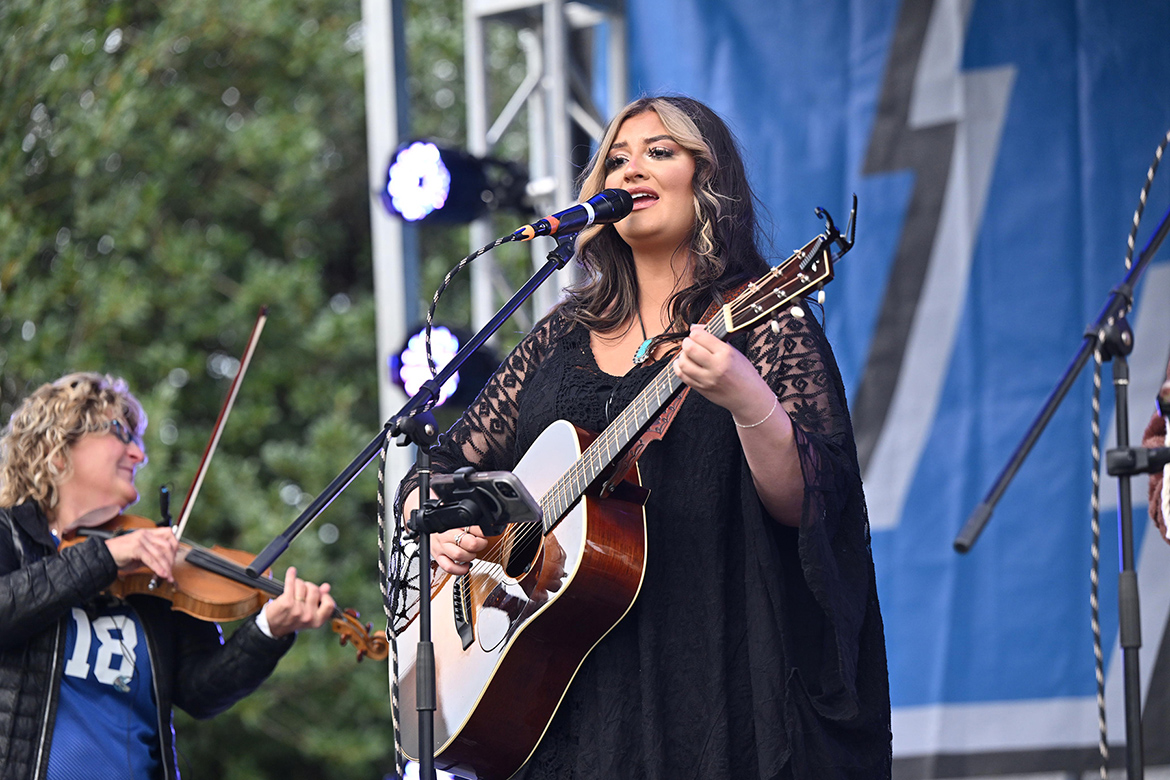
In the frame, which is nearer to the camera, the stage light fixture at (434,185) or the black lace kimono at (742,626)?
the black lace kimono at (742,626)

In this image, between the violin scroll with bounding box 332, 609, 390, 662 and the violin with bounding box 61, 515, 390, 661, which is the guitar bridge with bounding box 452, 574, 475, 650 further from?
the violin with bounding box 61, 515, 390, 661

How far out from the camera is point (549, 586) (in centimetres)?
214

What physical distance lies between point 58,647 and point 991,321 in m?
2.60

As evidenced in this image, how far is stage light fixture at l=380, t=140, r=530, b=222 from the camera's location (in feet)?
13.5

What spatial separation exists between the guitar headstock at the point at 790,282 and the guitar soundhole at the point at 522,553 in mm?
586

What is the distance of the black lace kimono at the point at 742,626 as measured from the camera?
190 centimetres

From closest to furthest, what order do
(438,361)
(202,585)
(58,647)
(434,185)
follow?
(58,647) → (202,585) → (438,361) → (434,185)

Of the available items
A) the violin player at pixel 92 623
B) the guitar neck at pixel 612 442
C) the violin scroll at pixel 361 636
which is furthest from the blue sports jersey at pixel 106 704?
the guitar neck at pixel 612 442

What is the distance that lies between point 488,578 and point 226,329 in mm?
7021

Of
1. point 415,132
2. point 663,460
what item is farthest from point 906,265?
point 415,132

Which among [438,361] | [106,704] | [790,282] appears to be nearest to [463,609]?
[790,282]

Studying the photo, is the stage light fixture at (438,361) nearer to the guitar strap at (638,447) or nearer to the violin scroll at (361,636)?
the violin scroll at (361,636)

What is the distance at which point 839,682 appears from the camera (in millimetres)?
1922

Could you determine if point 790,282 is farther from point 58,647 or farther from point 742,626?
point 58,647
